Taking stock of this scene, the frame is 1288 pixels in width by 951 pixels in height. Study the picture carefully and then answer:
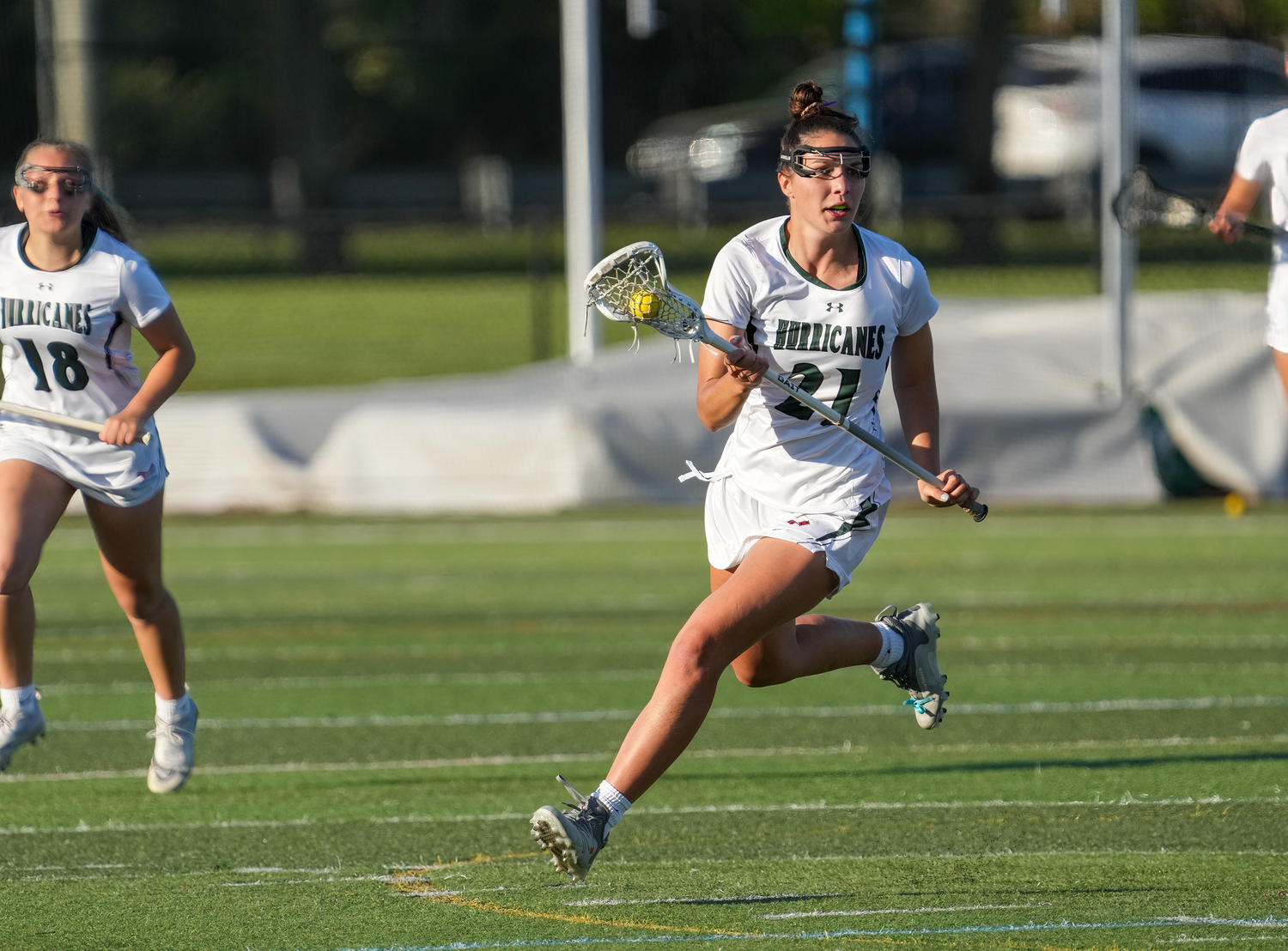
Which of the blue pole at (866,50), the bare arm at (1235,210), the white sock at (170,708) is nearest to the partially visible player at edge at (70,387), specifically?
the white sock at (170,708)

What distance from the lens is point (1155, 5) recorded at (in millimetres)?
44531

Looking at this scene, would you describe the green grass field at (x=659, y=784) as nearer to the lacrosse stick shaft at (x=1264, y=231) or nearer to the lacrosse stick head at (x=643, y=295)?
the lacrosse stick head at (x=643, y=295)

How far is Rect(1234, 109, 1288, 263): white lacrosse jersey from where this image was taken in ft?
25.5

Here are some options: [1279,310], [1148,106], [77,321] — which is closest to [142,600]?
[77,321]

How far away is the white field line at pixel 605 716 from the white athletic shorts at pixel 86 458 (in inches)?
75.6

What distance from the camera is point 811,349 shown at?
18.7ft

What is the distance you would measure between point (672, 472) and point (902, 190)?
68.4 feet

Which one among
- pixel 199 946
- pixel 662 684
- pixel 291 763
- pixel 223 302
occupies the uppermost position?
pixel 662 684

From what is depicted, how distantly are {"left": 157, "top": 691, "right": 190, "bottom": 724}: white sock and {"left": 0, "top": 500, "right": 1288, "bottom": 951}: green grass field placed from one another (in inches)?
11.7

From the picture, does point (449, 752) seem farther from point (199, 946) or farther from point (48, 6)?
point (48, 6)

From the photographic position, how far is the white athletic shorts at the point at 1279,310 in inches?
303

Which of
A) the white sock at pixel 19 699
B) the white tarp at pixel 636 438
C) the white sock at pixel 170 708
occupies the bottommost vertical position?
the white tarp at pixel 636 438

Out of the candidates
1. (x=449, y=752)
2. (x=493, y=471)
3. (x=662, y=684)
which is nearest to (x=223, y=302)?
(x=493, y=471)

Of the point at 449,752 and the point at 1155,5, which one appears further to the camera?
the point at 1155,5
